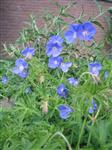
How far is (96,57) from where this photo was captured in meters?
2.45

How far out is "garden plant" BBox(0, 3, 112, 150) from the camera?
1.55 m

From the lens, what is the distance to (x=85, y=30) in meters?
1.93

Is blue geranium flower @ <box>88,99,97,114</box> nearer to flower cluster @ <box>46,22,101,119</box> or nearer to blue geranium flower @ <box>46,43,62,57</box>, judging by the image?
flower cluster @ <box>46,22,101,119</box>

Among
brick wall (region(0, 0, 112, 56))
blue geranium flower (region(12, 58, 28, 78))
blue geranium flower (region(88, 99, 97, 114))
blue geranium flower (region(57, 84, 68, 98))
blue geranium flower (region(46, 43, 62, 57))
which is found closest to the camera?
blue geranium flower (region(88, 99, 97, 114))

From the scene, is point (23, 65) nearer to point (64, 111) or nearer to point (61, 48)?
point (61, 48)

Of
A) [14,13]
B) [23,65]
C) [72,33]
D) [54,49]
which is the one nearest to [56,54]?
[54,49]

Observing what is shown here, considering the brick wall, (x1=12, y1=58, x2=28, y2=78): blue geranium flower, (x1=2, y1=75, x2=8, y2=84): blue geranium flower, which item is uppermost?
(x1=12, y1=58, x2=28, y2=78): blue geranium flower

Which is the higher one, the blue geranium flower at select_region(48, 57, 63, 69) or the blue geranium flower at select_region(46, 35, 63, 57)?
the blue geranium flower at select_region(46, 35, 63, 57)

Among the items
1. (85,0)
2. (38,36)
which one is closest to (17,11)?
(85,0)

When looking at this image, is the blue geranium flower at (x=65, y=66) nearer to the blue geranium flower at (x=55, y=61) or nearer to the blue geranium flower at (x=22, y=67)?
the blue geranium flower at (x=55, y=61)

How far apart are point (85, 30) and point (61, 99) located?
32cm

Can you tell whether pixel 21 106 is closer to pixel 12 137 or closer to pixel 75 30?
pixel 12 137

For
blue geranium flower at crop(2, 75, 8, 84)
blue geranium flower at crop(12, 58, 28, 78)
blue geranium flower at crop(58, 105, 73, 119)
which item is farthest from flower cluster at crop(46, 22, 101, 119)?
blue geranium flower at crop(2, 75, 8, 84)

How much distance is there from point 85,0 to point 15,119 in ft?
28.1
